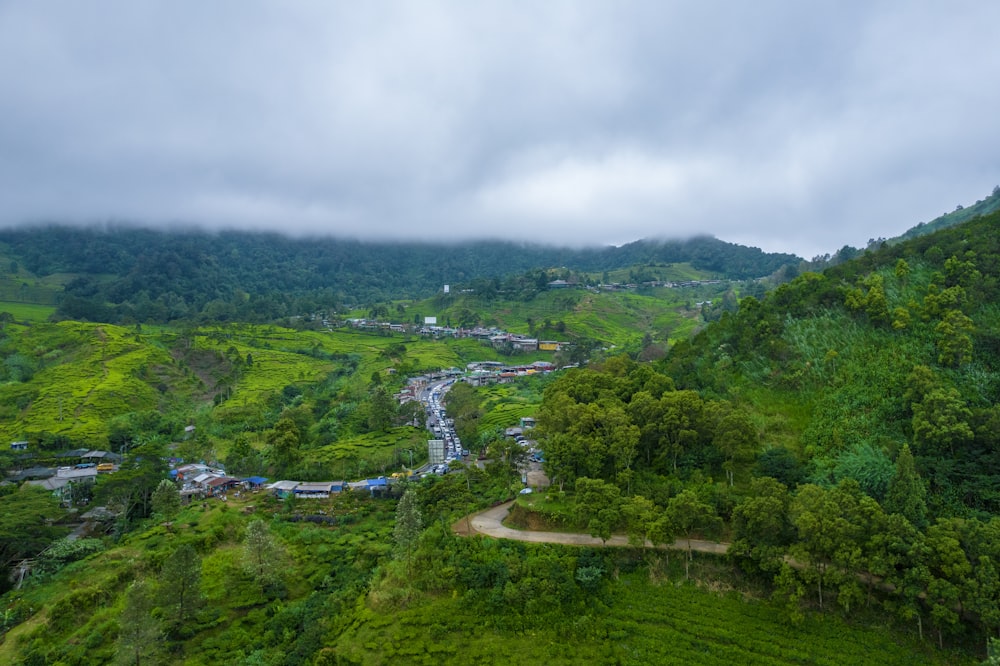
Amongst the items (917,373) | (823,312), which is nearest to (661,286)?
(823,312)

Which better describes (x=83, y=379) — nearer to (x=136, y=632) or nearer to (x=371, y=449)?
(x=371, y=449)

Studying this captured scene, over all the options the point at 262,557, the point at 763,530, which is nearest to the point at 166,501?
the point at 262,557

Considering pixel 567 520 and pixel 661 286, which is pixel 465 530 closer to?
pixel 567 520

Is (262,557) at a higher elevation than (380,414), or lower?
lower

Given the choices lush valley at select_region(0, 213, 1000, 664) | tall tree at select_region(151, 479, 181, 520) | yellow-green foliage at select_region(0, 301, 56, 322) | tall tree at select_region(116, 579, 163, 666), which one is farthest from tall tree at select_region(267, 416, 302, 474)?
yellow-green foliage at select_region(0, 301, 56, 322)

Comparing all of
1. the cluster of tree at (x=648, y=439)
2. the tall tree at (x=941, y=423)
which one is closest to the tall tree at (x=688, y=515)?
the cluster of tree at (x=648, y=439)
